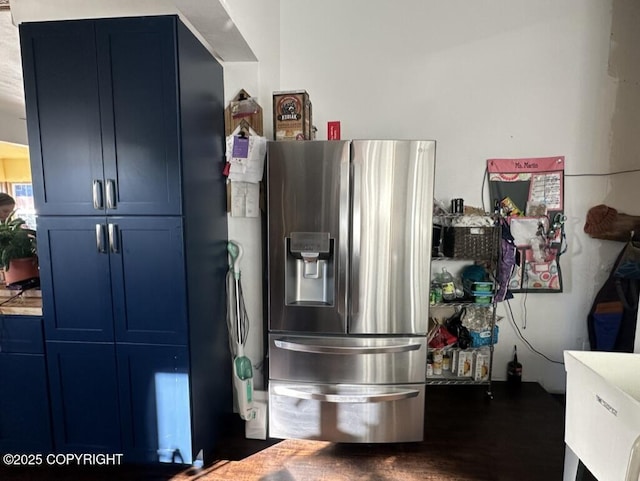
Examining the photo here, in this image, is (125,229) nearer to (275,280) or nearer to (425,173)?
(275,280)

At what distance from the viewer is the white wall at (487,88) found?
238 cm

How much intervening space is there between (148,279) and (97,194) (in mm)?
464

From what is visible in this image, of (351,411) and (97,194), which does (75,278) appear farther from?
(351,411)

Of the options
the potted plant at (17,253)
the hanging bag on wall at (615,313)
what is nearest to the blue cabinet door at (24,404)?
the potted plant at (17,253)

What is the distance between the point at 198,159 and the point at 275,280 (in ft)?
2.48

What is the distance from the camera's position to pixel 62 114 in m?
1.58

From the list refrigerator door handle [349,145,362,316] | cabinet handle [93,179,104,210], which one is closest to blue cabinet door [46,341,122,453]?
cabinet handle [93,179,104,210]

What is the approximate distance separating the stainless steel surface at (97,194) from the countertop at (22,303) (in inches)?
25.1

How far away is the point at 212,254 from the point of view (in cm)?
187

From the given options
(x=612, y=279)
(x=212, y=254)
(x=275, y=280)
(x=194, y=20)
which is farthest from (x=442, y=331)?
(x=194, y=20)

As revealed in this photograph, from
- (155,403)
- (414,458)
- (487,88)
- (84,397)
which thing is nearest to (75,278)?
(84,397)

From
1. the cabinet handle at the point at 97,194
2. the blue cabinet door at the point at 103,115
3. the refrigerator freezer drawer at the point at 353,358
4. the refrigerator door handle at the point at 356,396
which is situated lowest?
the refrigerator door handle at the point at 356,396

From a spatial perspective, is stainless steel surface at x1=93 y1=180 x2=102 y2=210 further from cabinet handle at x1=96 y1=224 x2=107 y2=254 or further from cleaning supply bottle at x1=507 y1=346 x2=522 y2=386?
cleaning supply bottle at x1=507 y1=346 x2=522 y2=386

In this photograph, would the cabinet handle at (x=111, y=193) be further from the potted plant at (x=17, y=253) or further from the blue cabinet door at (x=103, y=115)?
the potted plant at (x=17, y=253)
